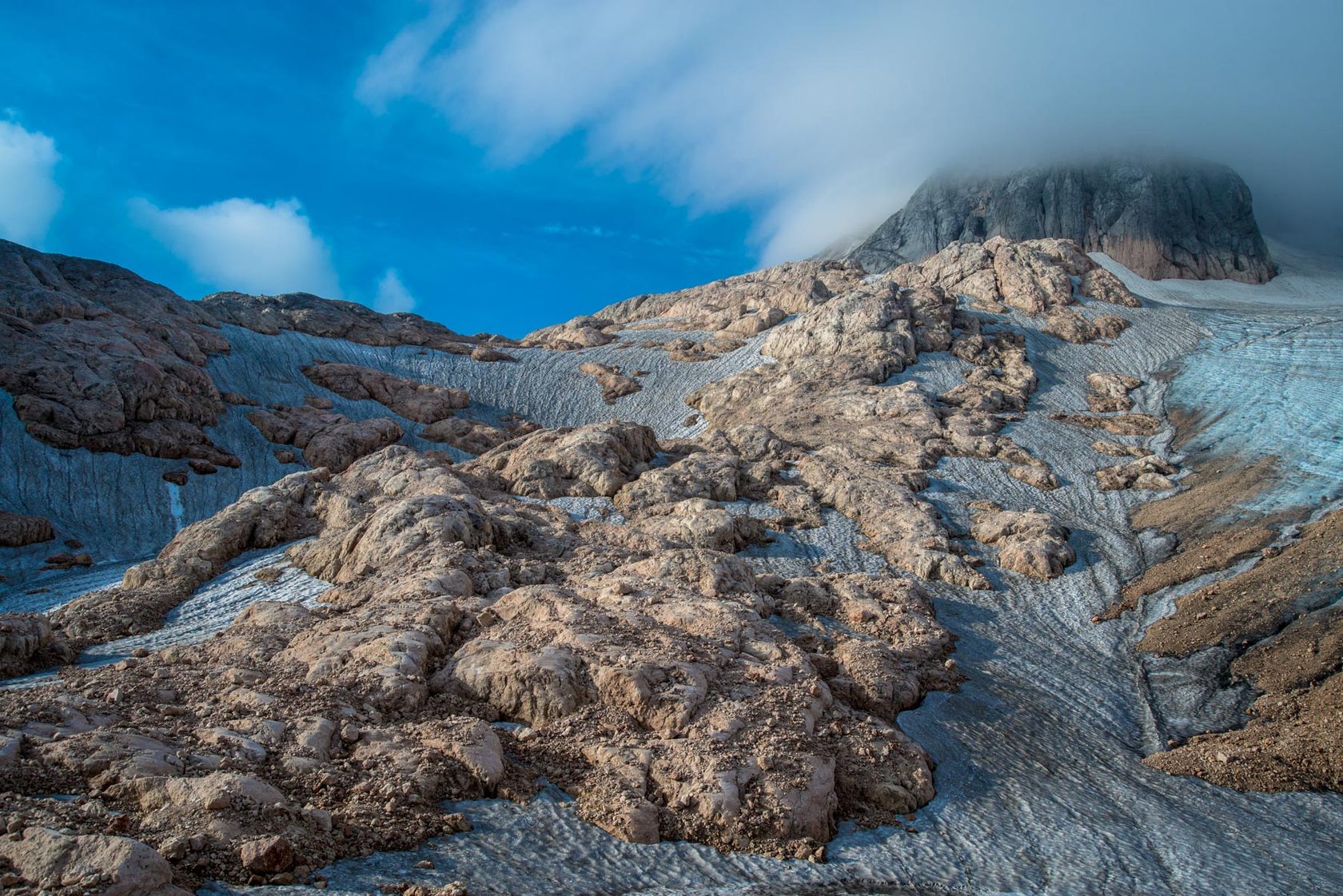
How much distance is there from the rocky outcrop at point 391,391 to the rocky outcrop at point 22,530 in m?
20.7

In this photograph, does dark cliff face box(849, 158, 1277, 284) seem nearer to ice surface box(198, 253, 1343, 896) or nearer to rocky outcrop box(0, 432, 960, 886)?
ice surface box(198, 253, 1343, 896)

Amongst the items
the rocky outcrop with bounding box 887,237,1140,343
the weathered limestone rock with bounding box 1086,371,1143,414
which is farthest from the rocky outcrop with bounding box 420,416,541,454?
the weathered limestone rock with bounding box 1086,371,1143,414

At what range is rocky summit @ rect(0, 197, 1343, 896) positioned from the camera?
9.19 meters

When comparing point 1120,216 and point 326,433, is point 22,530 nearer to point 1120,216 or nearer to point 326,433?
point 326,433

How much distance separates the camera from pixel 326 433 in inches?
1802

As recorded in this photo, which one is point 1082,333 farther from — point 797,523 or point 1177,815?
point 1177,815

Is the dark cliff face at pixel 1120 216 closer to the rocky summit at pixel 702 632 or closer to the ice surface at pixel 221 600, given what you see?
the rocky summit at pixel 702 632

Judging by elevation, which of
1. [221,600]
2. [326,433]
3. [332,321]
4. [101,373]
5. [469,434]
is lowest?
[221,600]

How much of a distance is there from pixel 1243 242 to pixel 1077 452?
92.9 meters

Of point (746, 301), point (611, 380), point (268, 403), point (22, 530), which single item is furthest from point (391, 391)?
point (746, 301)

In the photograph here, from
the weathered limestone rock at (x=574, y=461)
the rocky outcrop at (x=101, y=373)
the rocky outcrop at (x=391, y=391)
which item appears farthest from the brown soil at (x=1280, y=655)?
the rocky outcrop at (x=101, y=373)

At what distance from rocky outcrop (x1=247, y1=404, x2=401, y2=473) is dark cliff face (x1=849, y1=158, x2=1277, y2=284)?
310 ft

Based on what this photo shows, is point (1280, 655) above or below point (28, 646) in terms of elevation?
below

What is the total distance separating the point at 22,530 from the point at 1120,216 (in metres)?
120
